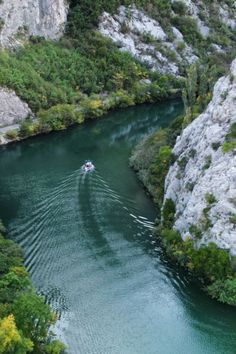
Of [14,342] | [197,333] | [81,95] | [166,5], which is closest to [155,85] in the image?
[81,95]

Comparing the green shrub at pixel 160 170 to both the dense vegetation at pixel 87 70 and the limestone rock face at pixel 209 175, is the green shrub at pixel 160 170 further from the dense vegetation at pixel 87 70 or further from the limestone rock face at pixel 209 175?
the dense vegetation at pixel 87 70

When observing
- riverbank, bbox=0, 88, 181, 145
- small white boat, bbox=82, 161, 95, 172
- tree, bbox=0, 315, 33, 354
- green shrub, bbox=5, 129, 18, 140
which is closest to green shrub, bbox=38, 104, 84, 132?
riverbank, bbox=0, 88, 181, 145

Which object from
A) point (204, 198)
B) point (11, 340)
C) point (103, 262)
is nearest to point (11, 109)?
point (103, 262)

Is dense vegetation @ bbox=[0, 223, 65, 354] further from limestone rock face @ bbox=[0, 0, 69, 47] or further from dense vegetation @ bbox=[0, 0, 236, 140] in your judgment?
limestone rock face @ bbox=[0, 0, 69, 47]

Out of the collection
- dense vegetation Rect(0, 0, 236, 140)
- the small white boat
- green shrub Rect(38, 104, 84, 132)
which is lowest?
the small white boat

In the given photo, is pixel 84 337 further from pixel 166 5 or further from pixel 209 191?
pixel 166 5

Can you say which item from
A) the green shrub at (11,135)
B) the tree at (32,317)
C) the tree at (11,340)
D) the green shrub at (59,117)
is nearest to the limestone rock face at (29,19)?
the green shrub at (59,117)
